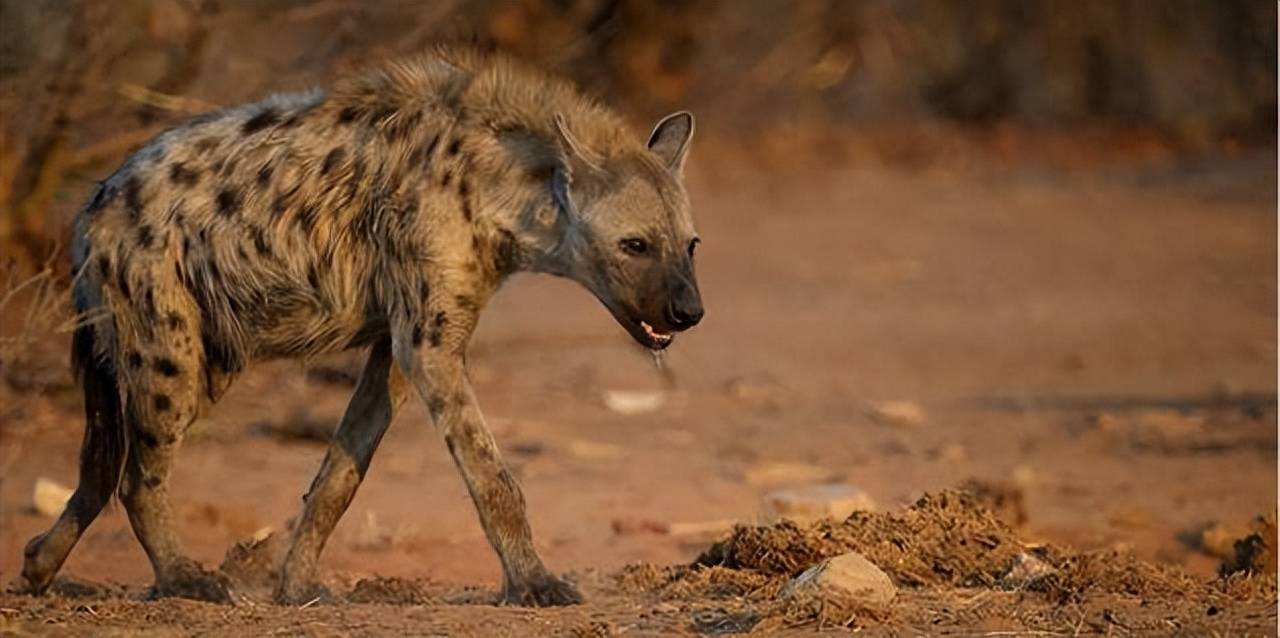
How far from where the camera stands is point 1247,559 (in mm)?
5656

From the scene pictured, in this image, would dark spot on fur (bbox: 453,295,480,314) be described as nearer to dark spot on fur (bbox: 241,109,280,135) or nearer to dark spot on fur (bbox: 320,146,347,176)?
dark spot on fur (bbox: 320,146,347,176)

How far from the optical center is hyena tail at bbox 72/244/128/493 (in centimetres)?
523

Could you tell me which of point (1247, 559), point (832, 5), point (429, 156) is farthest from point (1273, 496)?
point (832, 5)

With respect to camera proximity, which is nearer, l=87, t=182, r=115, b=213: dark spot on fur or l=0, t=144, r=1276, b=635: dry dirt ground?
l=0, t=144, r=1276, b=635: dry dirt ground

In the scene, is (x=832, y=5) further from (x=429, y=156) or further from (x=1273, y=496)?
(x=429, y=156)

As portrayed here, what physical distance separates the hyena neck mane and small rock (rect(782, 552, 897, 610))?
863 millimetres

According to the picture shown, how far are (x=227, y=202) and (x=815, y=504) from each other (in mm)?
1945

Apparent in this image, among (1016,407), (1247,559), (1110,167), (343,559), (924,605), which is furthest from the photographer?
(1110,167)

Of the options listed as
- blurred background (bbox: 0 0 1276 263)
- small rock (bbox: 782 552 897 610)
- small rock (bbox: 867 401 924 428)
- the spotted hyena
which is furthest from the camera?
blurred background (bbox: 0 0 1276 263)

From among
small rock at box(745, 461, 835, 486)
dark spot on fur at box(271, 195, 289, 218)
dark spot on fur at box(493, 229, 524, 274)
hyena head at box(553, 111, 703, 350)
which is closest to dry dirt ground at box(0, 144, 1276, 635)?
small rock at box(745, 461, 835, 486)

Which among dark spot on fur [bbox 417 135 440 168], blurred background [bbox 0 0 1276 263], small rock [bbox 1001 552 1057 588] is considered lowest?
small rock [bbox 1001 552 1057 588]

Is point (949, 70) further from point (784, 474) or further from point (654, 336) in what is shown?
point (654, 336)

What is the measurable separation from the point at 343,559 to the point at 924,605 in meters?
1.95

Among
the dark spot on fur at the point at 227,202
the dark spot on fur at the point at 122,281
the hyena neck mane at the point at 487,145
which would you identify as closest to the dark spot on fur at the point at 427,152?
the hyena neck mane at the point at 487,145
